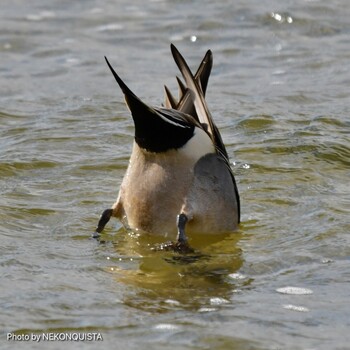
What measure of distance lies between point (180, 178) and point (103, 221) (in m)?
0.65

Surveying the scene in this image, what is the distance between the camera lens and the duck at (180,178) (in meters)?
6.94

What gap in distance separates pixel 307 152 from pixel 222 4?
21.1ft

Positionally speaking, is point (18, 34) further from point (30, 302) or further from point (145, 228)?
point (30, 302)

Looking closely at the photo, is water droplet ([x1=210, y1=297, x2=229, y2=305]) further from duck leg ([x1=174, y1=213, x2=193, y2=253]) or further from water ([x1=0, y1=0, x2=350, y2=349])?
duck leg ([x1=174, y1=213, x2=193, y2=253])

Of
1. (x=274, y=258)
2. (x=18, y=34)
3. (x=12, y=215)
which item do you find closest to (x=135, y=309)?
(x=274, y=258)

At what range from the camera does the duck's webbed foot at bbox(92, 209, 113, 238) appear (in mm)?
7293

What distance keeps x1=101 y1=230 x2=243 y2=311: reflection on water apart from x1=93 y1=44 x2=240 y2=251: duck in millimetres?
91

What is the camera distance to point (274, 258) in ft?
22.4

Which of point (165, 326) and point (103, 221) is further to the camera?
point (103, 221)

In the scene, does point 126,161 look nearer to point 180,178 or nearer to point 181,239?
point 180,178

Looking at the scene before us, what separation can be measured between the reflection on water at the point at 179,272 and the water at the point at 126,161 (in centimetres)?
2

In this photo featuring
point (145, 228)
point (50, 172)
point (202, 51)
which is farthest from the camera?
point (202, 51)

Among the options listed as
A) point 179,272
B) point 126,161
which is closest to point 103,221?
point 179,272

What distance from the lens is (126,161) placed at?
9305mm
